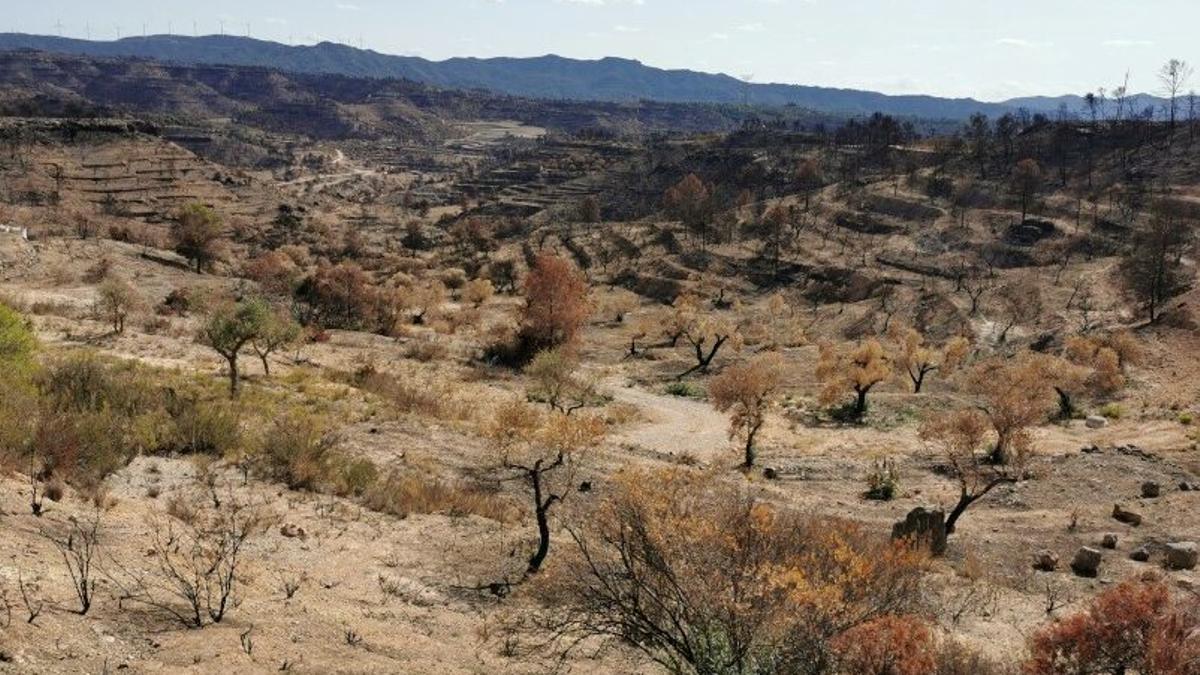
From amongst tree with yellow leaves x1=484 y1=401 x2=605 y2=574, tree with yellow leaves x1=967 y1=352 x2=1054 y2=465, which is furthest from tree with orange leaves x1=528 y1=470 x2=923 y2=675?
tree with yellow leaves x1=967 y1=352 x2=1054 y2=465

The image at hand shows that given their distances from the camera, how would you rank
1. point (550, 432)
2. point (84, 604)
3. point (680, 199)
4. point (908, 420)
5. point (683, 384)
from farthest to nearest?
point (680, 199) < point (683, 384) < point (908, 420) < point (550, 432) < point (84, 604)

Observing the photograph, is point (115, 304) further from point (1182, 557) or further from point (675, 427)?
point (1182, 557)

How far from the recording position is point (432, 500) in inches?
973

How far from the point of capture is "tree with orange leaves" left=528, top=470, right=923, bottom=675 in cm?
1361

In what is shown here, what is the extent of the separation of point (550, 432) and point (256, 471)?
9.16 meters

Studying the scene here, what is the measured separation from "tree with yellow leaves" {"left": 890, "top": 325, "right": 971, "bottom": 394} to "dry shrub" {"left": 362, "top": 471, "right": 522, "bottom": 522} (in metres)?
34.8

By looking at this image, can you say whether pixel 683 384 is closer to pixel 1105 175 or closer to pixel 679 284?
pixel 679 284

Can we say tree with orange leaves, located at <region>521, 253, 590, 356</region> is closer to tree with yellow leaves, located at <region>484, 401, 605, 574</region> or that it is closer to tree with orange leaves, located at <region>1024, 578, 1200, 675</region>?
tree with yellow leaves, located at <region>484, 401, 605, 574</region>

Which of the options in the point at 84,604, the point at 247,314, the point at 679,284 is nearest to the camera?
the point at 84,604

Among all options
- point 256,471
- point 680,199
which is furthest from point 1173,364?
point 680,199

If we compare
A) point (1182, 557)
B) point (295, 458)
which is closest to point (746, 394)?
point (1182, 557)

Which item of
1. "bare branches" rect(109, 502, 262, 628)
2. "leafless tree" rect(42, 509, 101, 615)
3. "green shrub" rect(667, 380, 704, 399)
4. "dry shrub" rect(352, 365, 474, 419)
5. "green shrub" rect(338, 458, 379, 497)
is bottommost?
"green shrub" rect(667, 380, 704, 399)

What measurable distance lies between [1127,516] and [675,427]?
71.9 ft

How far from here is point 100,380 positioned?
2848cm
